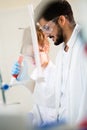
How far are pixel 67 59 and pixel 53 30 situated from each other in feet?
0.59

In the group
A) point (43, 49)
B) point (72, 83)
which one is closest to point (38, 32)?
point (43, 49)

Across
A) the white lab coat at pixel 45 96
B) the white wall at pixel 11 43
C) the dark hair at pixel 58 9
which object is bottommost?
the white lab coat at pixel 45 96

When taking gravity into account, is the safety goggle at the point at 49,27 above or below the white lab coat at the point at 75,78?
above

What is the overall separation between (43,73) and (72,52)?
20 cm

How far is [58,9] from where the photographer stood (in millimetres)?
1346

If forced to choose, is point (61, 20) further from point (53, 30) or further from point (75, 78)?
point (75, 78)

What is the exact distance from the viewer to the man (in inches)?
52.1

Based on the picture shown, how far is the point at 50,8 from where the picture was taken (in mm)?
1349

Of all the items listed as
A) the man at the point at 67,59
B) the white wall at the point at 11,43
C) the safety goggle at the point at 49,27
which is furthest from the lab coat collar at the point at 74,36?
the white wall at the point at 11,43

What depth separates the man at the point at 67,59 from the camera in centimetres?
132

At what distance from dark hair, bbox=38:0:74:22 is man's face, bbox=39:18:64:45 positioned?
0.11 ft

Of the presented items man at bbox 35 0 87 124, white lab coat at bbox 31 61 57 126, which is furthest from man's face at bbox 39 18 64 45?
white lab coat at bbox 31 61 57 126

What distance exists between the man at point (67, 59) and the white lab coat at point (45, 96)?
30 mm

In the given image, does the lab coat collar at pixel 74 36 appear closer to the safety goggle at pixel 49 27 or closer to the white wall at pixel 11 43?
the safety goggle at pixel 49 27
